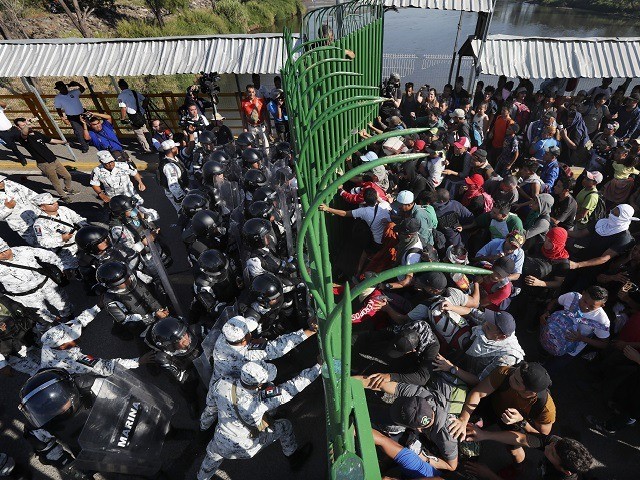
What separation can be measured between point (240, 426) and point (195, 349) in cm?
93

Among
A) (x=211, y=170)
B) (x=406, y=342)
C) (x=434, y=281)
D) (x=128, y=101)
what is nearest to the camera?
(x=406, y=342)

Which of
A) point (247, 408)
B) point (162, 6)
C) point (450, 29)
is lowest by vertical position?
point (247, 408)

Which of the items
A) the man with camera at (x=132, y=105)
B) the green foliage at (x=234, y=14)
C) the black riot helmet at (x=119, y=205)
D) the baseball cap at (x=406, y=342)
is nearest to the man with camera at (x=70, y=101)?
the man with camera at (x=132, y=105)

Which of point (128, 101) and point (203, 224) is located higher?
point (128, 101)

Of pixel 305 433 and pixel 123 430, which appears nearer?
pixel 123 430

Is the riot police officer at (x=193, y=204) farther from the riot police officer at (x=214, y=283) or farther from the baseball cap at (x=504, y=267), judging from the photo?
the baseball cap at (x=504, y=267)

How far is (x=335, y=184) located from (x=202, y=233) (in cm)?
346

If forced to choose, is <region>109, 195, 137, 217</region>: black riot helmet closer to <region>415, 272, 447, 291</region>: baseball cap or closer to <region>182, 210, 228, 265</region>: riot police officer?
<region>182, 210, 228, 265</region>: riot police officer

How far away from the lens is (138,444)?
9.43 ft

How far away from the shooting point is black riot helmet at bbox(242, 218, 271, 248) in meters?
3.83

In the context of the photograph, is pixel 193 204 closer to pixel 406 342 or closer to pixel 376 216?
pixel 376 216

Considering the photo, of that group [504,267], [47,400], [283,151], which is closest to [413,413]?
[504,267]

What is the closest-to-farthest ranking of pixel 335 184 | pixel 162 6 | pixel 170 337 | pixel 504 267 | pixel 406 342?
pixel 335 184
pixel 406 342
pixel 170 337
pixel 504 267
pixel 162 6

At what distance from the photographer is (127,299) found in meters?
3.53
